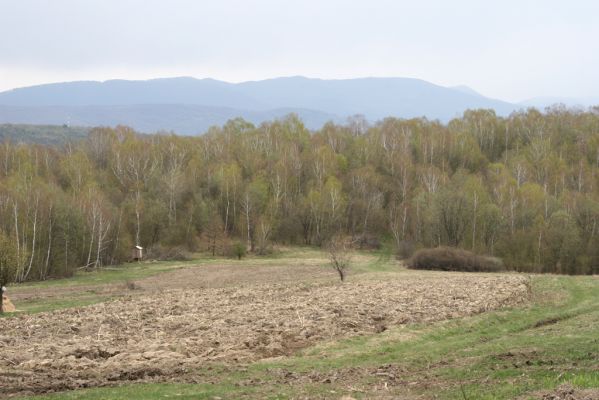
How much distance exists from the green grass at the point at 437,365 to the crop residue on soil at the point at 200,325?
1243mm

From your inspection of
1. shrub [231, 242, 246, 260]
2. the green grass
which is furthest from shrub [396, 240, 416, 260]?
the green grass

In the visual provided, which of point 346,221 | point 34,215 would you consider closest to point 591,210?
point 346,221

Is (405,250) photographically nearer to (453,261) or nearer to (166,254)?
(453,261)

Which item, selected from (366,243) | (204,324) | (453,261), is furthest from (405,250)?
(204,324)

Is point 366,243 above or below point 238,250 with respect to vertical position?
below

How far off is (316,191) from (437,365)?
216 feet

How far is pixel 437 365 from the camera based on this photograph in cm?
1756

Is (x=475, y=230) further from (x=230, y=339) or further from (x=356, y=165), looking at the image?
(x=230, y=339)

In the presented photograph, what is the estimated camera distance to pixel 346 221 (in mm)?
85125

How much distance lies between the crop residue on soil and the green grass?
1.24 metres

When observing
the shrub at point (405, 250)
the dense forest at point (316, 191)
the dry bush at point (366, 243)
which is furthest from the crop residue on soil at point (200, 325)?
the dry bush at point (366, 243)

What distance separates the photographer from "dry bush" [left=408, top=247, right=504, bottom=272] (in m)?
54.4

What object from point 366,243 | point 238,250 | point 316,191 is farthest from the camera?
point 316,191

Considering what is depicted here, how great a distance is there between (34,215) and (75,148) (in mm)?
53010
